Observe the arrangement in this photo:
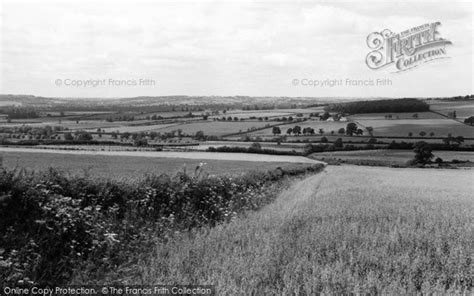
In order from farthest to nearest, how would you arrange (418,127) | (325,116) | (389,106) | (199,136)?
(325,116), (199,136), (389,106), (418,127)

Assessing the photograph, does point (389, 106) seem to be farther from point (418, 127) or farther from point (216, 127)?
point (216, 127)

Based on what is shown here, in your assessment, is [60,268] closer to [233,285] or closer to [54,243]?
[54,243]

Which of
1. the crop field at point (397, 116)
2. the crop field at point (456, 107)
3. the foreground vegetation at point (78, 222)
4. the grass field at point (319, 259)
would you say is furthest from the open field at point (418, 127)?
the foreground vegetation at point (78, 222)

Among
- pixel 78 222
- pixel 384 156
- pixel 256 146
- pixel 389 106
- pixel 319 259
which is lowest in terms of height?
pixel 384 156

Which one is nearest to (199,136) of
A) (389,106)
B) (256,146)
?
(256,146)

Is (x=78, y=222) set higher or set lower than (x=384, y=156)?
higher

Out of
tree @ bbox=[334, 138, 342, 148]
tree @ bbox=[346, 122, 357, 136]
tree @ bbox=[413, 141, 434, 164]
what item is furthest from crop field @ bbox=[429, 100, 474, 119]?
tree @ bbox=[334, 138, 342, 148]
